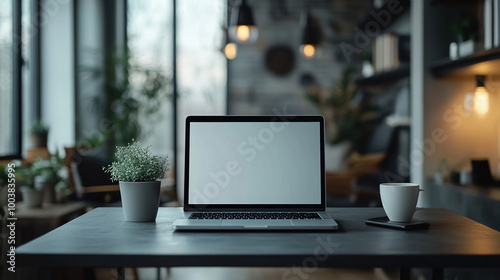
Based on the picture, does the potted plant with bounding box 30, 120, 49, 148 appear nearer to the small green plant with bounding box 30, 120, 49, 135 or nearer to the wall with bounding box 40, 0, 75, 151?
the small green plant with bounding box 30, 120, 49, 135

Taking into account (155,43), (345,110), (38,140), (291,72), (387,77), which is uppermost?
(155,43)

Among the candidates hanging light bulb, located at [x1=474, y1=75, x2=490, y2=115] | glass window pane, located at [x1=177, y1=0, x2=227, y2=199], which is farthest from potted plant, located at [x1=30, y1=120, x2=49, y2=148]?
hanging light bulb, located at [x1=474, y1=75, x2=490, y2=115]

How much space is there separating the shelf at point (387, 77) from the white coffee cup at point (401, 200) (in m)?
2.90

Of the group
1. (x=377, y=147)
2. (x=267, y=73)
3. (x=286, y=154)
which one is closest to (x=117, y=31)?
(x=267, y=73)

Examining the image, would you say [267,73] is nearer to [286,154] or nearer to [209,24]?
[209,24]

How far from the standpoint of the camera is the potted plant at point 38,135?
12.2 ft

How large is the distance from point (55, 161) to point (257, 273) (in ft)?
5.97

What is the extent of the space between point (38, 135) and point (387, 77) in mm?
3170

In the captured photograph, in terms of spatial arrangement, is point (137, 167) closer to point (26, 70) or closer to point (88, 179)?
point (88, 179)

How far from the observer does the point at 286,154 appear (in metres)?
1.56

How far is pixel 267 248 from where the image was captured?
1.13m

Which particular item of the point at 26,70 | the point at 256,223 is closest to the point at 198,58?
the point at 26,70

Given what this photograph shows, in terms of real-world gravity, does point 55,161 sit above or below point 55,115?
below

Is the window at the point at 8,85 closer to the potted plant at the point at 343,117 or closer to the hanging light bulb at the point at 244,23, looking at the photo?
the hanging light bulb at the point at 244,23
